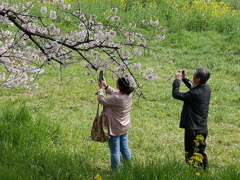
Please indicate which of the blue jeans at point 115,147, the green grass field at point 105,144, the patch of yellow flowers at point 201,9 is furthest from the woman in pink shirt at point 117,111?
the patch of yellow flowers at point 201,9

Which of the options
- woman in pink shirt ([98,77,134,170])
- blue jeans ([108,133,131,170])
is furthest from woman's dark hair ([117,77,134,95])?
blue jeans ([108,133,131,170])

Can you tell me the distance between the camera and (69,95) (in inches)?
300

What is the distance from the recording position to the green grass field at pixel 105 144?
141 inches

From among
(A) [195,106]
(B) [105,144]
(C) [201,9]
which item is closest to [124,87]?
(A) [195,106]

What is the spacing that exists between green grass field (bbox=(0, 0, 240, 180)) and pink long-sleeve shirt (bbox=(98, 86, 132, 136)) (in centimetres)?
45

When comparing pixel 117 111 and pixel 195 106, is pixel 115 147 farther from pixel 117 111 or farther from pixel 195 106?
pixel 195 106

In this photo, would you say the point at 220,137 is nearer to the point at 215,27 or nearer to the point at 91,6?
the point at 215,27

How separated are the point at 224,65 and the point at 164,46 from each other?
250 cm

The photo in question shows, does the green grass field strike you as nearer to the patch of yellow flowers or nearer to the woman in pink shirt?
the woman in pink shirt

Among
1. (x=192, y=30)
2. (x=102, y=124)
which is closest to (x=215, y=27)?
(x=192, y=30)

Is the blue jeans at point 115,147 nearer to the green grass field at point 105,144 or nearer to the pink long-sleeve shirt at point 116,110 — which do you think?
the pink long-sleeve shirt at point 116,110

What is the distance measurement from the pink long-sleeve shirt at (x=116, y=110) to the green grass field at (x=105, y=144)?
1.47 feet

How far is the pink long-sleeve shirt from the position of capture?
3779mm

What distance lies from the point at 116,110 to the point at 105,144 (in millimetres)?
1422
